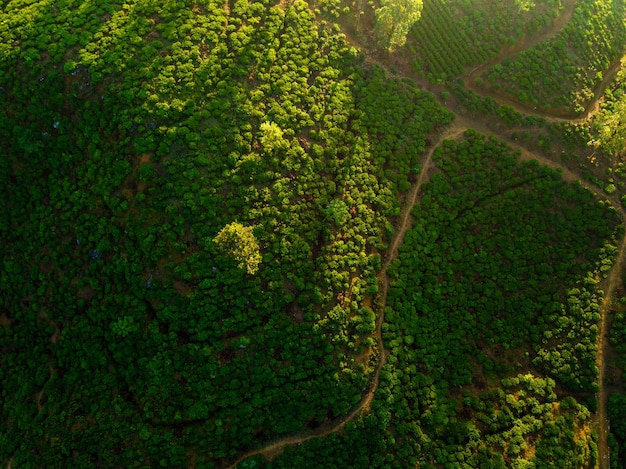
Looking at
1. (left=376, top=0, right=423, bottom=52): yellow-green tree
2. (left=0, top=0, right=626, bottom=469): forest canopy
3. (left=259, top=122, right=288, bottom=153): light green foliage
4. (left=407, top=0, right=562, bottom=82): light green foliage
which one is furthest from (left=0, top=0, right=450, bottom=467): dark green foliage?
(left=407, top=0, right=562, bottom=82): light green foliage

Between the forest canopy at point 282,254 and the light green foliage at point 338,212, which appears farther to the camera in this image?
the light green foliage at point 338,212

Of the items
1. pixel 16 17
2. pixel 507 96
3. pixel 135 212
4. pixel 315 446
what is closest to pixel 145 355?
pixel 135 212

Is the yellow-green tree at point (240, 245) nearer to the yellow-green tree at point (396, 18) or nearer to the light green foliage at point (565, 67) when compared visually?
the yellow-green tree at point (396, 18)

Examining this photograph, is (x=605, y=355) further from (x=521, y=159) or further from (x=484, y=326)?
(x=521, y=159)

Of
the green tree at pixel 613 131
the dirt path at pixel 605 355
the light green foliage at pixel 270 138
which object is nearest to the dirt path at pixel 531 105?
the green tree at pixel 613 131

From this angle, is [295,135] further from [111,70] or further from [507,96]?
[507,96]

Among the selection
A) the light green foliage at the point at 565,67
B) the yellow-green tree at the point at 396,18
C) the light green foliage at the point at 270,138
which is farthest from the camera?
the light green foliage at the point at 565,67

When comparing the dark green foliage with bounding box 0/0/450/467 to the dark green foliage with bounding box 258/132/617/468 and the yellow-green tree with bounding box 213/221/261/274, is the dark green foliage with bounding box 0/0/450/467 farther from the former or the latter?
the dark green foliage with bounding box 258/132/617/468

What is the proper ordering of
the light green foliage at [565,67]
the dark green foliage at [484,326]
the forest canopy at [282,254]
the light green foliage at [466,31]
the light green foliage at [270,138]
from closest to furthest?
the forest canopy at [282,254] < the dark green foliage at [484,326] < the light green foliage at [270,138] < the light green foliage at [565,67] < the light green foliage at [466,31]
